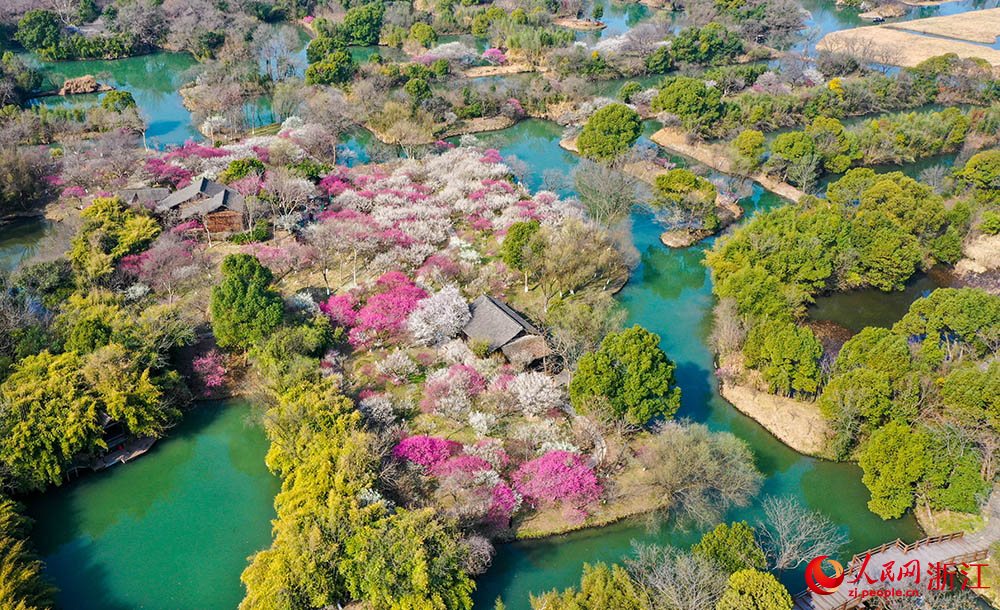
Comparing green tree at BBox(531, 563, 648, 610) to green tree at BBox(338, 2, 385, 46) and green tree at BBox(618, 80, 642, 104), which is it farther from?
green tree at BBox(338, 2, 385, 46)

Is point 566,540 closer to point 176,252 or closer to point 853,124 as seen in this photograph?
point 176,252

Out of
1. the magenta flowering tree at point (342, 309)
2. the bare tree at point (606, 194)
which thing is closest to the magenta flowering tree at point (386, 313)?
the magenta flowering tree at point (342, 309)

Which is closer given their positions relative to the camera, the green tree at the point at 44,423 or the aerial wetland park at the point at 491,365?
the aerial wetland park at the point at 491,365

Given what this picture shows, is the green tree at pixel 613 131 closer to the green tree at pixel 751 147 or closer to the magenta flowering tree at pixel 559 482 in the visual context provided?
the green tree at pixel 751 147

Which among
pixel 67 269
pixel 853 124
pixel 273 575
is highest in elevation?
pixel 67 269

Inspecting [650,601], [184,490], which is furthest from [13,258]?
[650,601]

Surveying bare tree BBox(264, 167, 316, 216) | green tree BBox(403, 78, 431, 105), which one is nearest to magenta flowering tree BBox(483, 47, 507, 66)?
green tree BBox(403, 78, 431, 105)

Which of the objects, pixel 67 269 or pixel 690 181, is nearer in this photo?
pixel 67 269

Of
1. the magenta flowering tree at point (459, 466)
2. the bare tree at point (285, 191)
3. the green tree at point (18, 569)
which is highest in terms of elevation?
the bare tree at point (285, 191)
